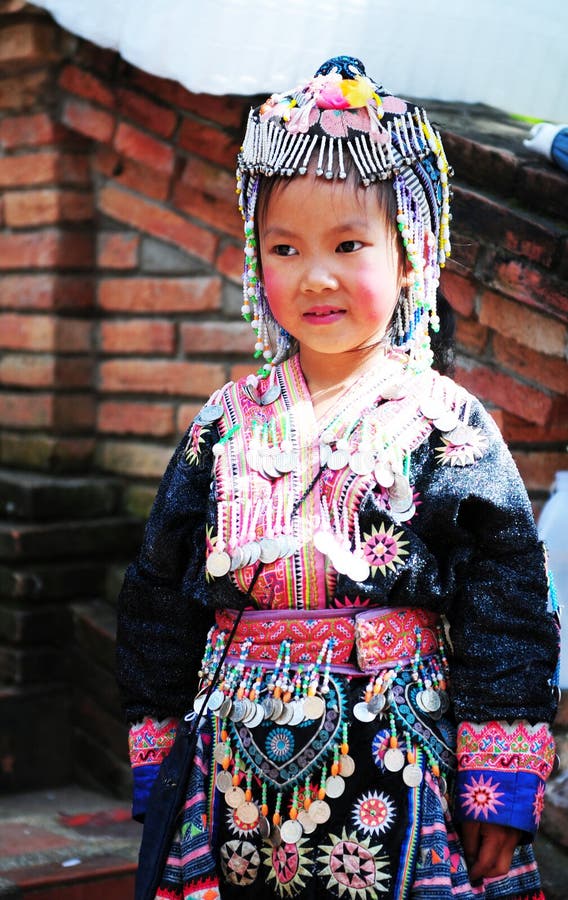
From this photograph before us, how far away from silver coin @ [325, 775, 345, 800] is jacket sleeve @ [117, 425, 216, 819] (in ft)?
1.26

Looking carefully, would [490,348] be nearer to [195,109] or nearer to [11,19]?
[195,109]

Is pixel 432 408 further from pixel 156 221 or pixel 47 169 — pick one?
pixel 47 169

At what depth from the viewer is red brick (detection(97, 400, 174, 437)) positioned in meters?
3.46

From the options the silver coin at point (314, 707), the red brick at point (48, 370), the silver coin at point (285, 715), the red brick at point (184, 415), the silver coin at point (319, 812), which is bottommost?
the silver coin at point (319, 812)

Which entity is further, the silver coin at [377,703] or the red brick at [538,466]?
the red brick at [538,466]

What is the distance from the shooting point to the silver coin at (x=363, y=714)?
174cm

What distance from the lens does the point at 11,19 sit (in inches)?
138

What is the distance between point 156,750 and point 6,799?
5.39 feet

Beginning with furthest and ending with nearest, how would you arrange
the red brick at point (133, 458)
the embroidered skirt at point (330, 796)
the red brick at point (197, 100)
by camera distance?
1. the red brick at point (133, 458)
2. the red brick at point (197, 100)
3. the embroidered skirt at point (330, 796)

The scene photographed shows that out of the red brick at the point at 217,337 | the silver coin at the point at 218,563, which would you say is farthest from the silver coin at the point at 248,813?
the red brick at the point at 217,337

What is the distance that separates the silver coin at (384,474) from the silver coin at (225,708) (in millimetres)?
430

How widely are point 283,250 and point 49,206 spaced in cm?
191

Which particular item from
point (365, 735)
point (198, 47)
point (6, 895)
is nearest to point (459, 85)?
point (198, 47)

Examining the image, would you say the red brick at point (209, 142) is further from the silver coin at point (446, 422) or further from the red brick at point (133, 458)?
the silver coin at point (446, 422)
